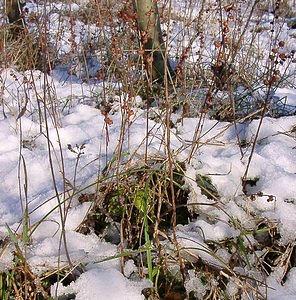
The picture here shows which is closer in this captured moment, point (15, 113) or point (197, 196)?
point (197, 196)

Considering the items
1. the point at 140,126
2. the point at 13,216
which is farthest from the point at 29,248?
the point at 140,126

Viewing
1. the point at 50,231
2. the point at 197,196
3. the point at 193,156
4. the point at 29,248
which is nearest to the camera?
the point at 29,248

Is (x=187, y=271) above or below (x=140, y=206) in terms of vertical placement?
below

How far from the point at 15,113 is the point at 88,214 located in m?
1.31

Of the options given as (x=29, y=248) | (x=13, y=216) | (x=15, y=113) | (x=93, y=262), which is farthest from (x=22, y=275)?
(x=15, y=113)

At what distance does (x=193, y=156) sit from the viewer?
1825mm

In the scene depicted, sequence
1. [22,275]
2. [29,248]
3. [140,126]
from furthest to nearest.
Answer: [140,126] → [29,248] → [22,275]

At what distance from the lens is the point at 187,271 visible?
133 centimetres

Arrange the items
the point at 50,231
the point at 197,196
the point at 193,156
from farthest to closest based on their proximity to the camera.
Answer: the point at 193,156 < the point at 197,196 < the point at 50,231

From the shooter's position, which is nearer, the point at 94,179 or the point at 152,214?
the point at 152,214

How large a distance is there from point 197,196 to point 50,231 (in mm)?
601

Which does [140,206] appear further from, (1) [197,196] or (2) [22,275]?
(2) [22,275]

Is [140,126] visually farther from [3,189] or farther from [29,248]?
[29,248]

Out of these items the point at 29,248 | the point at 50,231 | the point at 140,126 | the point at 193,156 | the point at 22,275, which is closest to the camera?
the point at 22,275
